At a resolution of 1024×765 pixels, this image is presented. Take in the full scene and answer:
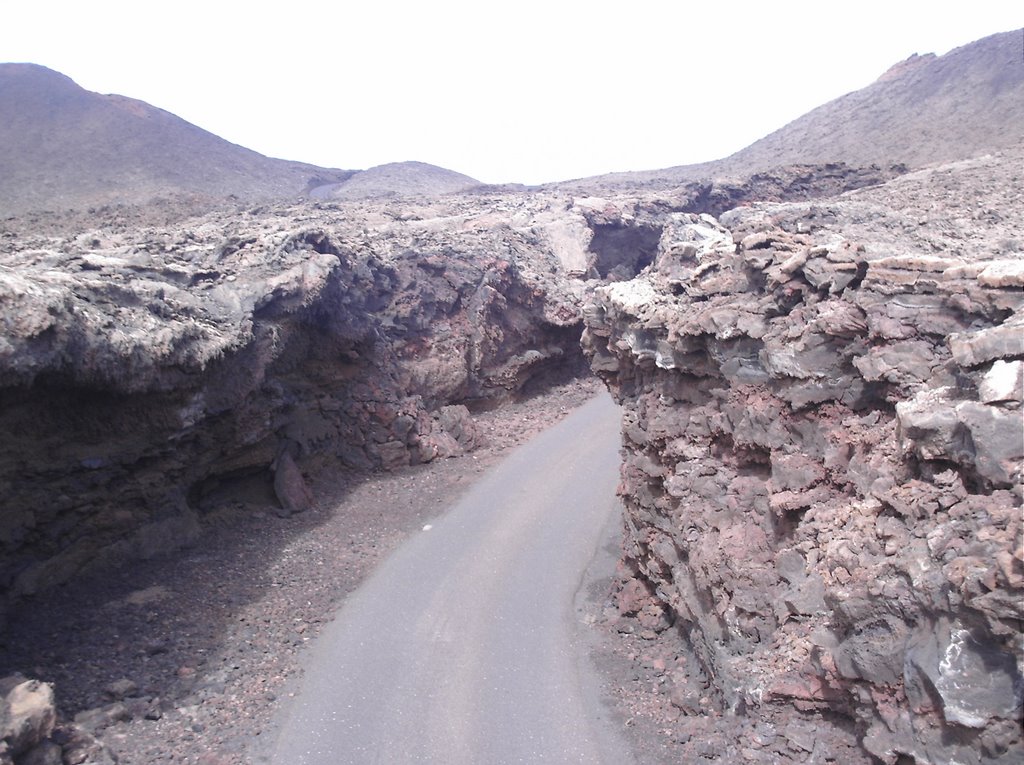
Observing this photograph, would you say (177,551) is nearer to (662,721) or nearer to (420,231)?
(662,721)

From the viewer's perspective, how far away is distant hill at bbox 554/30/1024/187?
155 feet

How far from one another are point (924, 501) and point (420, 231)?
23.3 metres

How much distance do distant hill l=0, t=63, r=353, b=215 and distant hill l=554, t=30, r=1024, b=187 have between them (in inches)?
922

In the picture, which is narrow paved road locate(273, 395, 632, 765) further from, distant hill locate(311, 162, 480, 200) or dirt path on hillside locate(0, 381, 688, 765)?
distant hill locate(311, 162, 480, 200)

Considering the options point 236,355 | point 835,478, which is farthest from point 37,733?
point 835,478

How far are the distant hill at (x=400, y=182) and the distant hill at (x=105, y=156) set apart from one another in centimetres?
260

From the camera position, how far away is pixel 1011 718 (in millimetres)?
5441

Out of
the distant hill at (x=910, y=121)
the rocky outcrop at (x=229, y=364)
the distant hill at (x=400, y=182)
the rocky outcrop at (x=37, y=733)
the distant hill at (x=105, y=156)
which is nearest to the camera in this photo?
the rocky outcrop at (x=37, y=733)

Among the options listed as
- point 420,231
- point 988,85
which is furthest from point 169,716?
point 988,85

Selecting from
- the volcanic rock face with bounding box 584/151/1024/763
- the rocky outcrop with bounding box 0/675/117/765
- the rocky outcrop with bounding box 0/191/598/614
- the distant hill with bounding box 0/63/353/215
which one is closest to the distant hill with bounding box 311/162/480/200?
the distant hill with bounding box 0/63/353/215

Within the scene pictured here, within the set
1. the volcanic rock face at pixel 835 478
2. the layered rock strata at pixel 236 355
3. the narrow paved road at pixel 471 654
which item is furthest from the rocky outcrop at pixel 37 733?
the volcanic rock face at pixel 835 478

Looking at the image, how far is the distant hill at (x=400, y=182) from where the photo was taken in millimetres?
53594

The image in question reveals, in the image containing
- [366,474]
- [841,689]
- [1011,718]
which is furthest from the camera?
[366,474]

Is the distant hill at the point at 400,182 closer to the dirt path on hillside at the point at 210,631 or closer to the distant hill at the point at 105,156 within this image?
the distant hill at the point at 105,156
